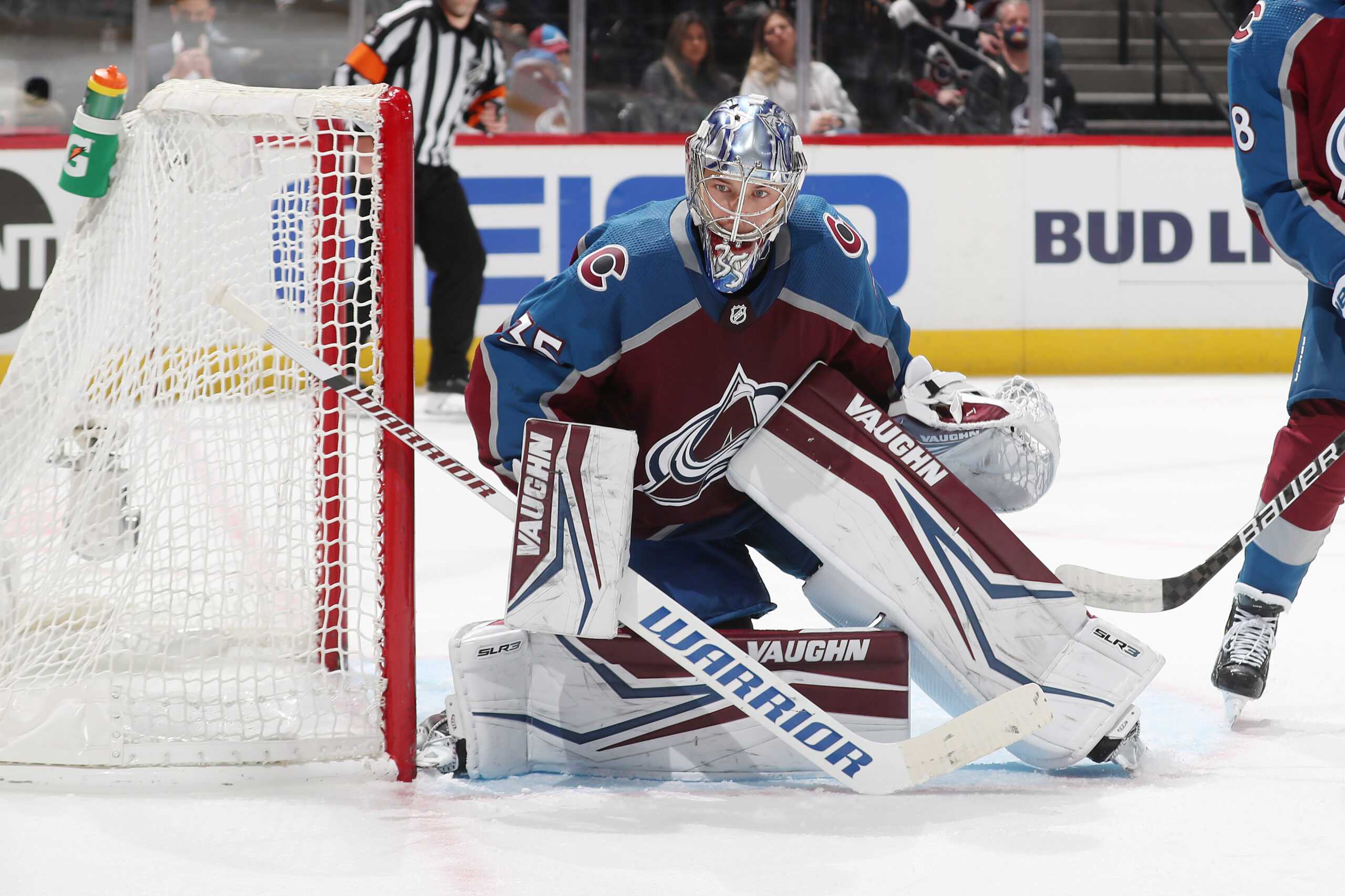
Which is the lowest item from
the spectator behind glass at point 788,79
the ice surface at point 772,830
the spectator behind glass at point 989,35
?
the ice surface at point 772,830

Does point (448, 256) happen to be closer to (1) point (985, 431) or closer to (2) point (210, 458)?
(2) point (210, 458)

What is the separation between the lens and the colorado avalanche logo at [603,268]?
5.48ft

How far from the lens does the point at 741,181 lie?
1.59 metres

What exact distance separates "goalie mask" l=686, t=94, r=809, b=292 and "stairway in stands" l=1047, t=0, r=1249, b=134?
4.69 metres

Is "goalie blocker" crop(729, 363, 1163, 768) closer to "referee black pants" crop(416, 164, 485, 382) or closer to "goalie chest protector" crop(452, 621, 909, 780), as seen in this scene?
"goalie chest protector" crop(452, 621, 909, 780)

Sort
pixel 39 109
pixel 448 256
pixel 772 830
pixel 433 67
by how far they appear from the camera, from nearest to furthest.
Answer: pixel 772 830, pixel 433 67, pixel 448 256, pixel 39 109

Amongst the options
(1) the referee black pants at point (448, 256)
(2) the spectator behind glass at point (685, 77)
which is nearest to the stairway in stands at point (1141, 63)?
(2) the spectator behind glass at point (685, 77)

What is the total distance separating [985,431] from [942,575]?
0.75 ft

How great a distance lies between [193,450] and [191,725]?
34 cm

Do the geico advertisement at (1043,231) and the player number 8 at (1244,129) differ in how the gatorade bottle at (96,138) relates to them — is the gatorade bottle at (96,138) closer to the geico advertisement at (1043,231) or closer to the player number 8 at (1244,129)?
the player number 8 at (1244,129)

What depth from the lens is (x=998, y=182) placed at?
232 inches

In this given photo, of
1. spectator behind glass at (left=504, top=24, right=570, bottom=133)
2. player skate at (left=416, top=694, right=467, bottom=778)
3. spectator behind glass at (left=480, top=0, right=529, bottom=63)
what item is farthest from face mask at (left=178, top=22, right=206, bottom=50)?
player skate at (left=416, top=694, right=467, bottom=778)

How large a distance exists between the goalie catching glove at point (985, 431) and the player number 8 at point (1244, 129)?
18.7 inches

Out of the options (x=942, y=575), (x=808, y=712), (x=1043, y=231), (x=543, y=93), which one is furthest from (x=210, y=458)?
(x=1043, y=231)
